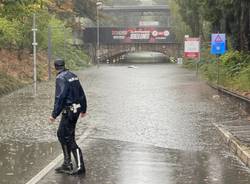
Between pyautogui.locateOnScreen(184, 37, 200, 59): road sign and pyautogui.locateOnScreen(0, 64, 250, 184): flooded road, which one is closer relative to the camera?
pyautogui.locateOnScreen(0, 64, 250, 184): flooded road

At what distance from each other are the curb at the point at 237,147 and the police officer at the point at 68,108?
293 cm

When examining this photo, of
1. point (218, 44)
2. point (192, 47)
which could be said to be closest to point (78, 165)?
point (218, 44)

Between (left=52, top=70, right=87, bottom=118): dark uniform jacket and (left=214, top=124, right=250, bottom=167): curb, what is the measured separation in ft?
10.1

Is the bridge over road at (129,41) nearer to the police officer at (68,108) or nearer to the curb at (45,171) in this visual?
the curb at (45,171)

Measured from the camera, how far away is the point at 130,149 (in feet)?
37.9

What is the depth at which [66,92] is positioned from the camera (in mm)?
9078

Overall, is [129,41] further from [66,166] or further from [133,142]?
[66,166]

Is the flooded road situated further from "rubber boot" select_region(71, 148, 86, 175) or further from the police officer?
the police officer

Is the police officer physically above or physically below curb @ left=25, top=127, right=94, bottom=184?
above

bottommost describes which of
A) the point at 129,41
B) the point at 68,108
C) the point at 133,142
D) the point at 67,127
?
the point at 133,142

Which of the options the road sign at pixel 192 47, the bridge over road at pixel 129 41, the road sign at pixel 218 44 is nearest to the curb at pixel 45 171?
the road sign at pixel 218 44

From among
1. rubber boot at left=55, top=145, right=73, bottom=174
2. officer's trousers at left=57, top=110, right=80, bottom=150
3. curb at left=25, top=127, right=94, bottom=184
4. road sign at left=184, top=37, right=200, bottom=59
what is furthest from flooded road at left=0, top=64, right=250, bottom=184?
road sign at left=184, top=37, right=200, bottom=59

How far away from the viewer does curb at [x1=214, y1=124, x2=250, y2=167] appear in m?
10.1

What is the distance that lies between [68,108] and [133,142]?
3609 mm
